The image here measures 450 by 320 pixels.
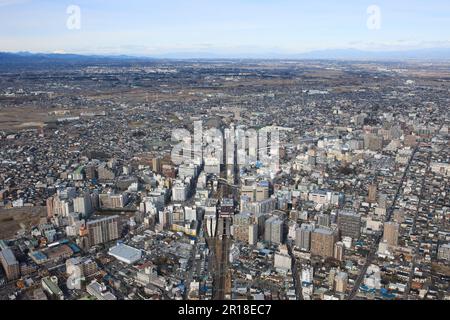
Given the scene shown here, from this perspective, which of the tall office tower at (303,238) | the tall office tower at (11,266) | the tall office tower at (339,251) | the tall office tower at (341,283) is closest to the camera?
the tall office tower at (341,283)

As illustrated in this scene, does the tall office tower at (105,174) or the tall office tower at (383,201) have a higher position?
the tall office tower at (105,174)

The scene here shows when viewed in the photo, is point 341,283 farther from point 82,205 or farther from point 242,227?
point 82,205

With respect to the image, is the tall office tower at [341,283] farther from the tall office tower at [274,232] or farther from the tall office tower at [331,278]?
the tall office tower at [274,232]

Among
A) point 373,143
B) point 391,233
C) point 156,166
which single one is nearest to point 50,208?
point 156,166

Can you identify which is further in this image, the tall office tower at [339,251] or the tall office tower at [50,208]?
the tall office tower at [50,208]

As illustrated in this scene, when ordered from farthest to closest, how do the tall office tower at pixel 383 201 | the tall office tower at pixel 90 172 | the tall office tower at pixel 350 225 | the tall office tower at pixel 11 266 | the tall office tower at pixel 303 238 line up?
1. the tall office tower at pixel 90 172
2. the tall office tower at pixel 383 201
3. the tall office tower at pixel 350 225
4. the tall office tower at pixel 303 238
5. the tall office tower at pixel 11 266

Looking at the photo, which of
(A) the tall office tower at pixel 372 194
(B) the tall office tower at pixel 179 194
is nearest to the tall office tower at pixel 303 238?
(A) the tall office tower at pixel 372 194
